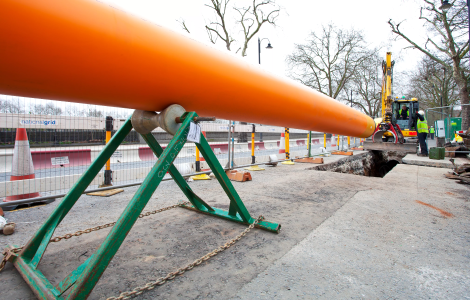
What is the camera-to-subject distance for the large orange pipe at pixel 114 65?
1005 mm

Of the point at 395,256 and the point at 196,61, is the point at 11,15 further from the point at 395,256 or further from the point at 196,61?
the point at 395,256

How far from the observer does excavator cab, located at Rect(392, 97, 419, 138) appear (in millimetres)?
10642

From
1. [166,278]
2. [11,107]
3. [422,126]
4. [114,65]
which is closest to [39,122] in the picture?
[11,107]

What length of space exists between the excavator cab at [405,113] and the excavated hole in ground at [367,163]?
113 centimetres

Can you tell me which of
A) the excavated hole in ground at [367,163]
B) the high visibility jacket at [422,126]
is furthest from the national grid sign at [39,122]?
the high visibility jacket at [422,126]

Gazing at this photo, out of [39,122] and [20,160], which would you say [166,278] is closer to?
[20,160]

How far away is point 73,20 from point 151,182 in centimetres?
88

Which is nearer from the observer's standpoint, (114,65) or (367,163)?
(114,65)

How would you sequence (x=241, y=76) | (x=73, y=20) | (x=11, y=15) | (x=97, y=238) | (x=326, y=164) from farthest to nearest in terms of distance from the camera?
1. (x=326, y=164)
2. (x=97, y=238)
3. (x=241, y=76)
4. (x=73, y=20)
5. (x=11, y=15)

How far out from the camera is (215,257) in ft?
6.11

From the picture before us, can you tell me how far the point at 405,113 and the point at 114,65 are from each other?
1312cm

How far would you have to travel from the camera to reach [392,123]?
382 inches

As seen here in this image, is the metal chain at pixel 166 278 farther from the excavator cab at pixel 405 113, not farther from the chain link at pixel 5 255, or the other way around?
the excavator cab at pixel 405 113

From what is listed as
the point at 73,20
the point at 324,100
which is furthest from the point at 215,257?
the point at 324,100
